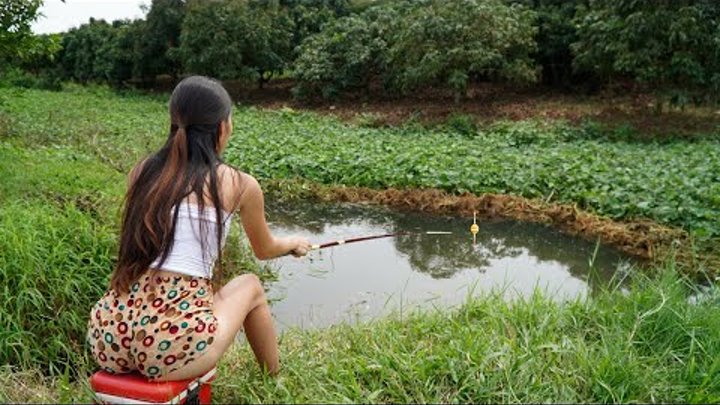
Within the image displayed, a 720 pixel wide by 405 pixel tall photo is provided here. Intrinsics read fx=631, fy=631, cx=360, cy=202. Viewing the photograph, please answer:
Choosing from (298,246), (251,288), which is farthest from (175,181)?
(298,246)

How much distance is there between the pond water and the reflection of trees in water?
1 centimetres

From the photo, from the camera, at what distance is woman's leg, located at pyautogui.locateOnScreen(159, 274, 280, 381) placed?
2.60m

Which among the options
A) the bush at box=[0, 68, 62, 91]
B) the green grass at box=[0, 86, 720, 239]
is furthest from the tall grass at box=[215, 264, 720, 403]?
the bush at box=[0, 68, 62, 91]

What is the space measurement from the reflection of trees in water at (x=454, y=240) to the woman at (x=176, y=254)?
3.74 meters

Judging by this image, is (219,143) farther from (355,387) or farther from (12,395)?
(12,395)

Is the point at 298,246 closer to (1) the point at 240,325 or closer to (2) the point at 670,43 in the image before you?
(1) the point at 240,325

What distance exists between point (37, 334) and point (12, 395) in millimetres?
815

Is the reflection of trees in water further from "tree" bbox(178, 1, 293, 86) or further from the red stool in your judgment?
"tree" bbox(178, 1, 293, 86)

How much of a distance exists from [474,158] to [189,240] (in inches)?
282

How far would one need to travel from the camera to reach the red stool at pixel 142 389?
2.47 meters

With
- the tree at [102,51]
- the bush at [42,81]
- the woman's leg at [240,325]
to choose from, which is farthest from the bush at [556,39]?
the bush at [42,81]

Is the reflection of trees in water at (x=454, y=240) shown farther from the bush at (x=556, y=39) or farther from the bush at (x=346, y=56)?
the bush at (x=556, y=39)

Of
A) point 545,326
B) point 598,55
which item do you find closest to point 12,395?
point 545,326

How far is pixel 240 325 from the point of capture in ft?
9.08
